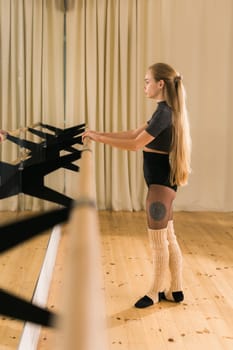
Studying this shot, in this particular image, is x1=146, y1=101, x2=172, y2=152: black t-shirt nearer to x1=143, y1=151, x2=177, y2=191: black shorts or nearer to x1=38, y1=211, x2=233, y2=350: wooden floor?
x1=143, y1=151, x2=177, y2=191: black shorts

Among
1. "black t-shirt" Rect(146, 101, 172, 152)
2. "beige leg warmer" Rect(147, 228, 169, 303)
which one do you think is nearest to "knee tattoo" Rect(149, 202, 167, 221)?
"beige leg warmer" Rect(147, 228, 169, 303)

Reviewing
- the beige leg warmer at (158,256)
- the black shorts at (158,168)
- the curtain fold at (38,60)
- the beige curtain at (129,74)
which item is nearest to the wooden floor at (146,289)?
the beige leg warmer at (158,256)

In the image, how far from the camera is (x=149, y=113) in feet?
19.0

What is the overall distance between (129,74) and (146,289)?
112 inches

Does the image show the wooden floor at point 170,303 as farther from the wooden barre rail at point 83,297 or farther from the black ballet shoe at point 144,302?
the wooden barre rail at point 83,297

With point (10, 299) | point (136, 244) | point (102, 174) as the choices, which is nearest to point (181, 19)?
point (102, 174)

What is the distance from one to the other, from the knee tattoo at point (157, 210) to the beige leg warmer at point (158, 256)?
0.08 meters

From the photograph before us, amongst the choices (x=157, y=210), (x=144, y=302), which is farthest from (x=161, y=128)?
(x=144, y=302)

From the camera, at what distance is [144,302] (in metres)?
3.17

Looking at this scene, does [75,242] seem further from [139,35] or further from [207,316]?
[139,35]

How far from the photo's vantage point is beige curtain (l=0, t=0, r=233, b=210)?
557cm

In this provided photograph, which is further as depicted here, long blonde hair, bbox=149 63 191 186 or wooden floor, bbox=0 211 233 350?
long blonde hair, bbox=149 63 191 186

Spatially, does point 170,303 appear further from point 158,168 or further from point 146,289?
point 158,168

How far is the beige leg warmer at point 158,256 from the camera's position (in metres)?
3.09
